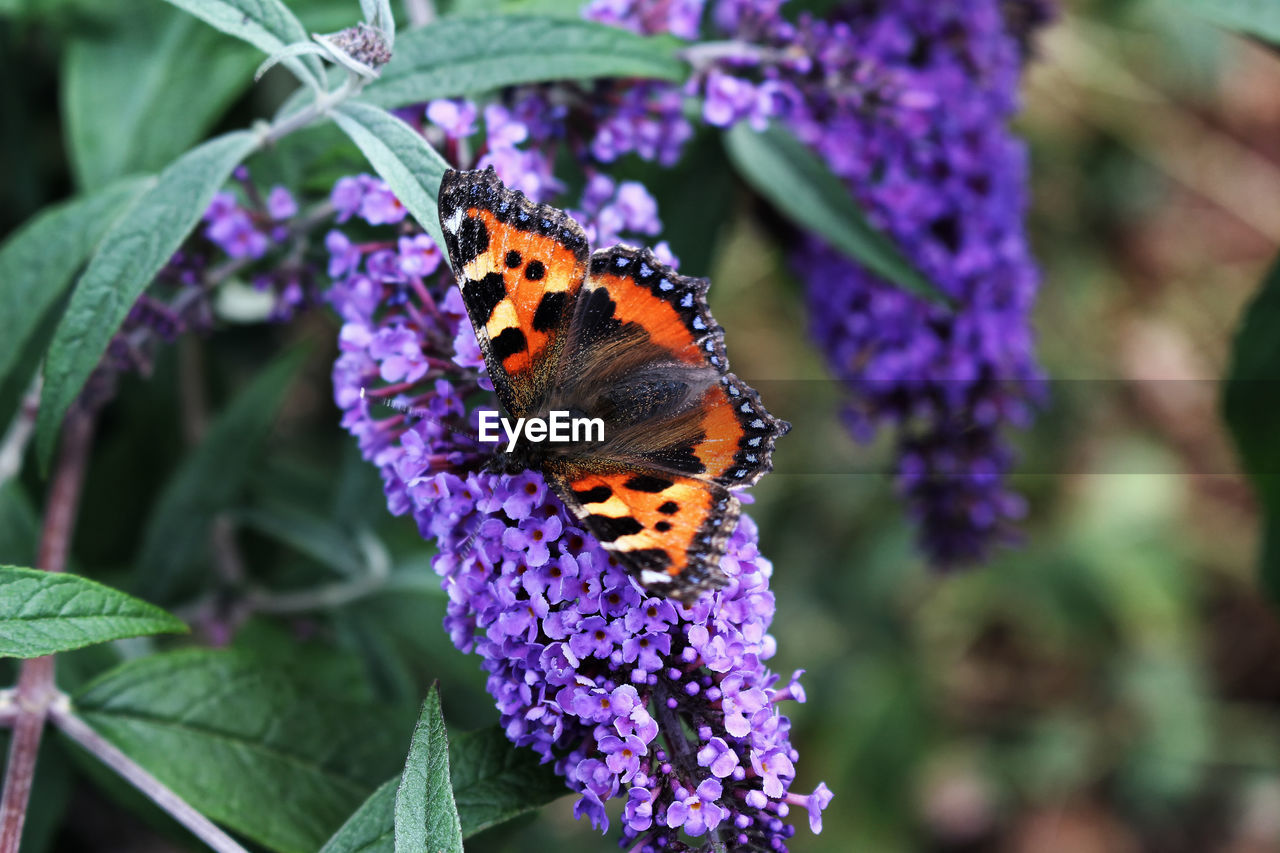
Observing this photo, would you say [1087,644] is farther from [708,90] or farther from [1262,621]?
[708,90]

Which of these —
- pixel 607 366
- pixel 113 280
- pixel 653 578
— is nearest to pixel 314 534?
pixel 113 280

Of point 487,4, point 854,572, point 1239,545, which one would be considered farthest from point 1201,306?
point 487,4

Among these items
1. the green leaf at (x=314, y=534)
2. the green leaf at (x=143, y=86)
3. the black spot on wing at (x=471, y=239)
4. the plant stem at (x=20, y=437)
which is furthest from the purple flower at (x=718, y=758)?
the green leaf at (x=143, y=86)

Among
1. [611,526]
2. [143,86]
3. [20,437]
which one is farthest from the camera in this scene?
[143,86]

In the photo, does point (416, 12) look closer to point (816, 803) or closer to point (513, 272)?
point (513, 272)

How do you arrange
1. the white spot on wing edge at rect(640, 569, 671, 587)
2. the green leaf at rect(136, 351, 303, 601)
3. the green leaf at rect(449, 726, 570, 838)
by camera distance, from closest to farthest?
1. the white spot on wing edge at rect(640, 569, 671, 587)
2. the green leaf at rect(449, 726, 570, 838)
3. the green leaf at rect(136, 351, 303, 601)

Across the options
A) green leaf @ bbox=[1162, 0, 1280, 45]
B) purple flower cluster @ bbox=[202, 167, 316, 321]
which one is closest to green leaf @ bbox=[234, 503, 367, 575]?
purple flower cluster @ bbox=[202, 167, 316, 321]

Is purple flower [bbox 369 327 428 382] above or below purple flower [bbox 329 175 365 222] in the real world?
below

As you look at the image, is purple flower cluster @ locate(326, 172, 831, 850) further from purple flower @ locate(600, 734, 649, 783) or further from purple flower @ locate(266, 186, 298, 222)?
purple flower @ locate(266, 186, 298, 222)
